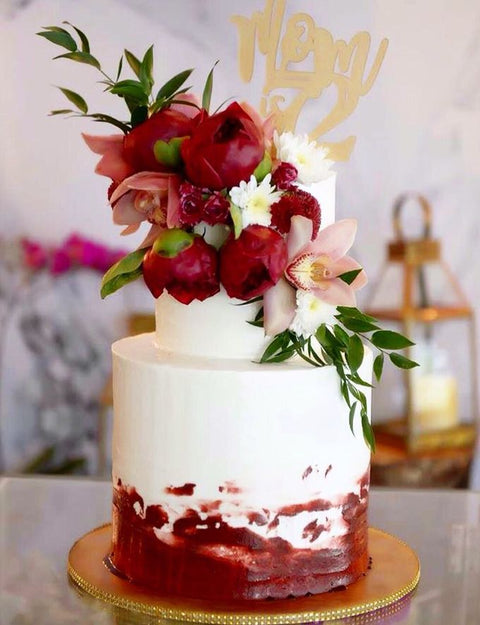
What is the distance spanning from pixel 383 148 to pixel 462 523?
229 cm

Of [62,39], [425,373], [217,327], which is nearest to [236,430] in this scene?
[217,327]

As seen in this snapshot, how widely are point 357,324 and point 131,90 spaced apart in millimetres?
359

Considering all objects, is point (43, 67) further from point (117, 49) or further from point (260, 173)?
point (260, 173)

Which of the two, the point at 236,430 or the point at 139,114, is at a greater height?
the point at 139,114

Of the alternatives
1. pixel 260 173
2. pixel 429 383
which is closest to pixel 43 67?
pixel 429 383

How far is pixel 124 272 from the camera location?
3.92ft

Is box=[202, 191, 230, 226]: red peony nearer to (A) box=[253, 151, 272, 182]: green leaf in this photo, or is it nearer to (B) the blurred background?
(A) box=[253, 151, 272, 182]: green leaf

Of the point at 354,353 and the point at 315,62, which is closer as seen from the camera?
the point at 354,353

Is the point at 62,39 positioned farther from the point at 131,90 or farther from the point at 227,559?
the point at 227,559

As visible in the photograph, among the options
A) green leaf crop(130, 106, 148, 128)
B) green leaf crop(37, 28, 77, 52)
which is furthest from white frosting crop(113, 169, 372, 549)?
green leaf crop(37, 28, 77, 52)

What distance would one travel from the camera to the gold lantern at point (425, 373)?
3385mm

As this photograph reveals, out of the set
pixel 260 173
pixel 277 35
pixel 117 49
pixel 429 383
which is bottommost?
pixel 429 383

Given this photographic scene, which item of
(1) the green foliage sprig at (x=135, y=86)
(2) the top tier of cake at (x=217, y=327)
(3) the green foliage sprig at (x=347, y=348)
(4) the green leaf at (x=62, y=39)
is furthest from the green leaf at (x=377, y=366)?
(4) the green leaf at (x=62, y=39)

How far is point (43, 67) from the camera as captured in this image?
346cm
